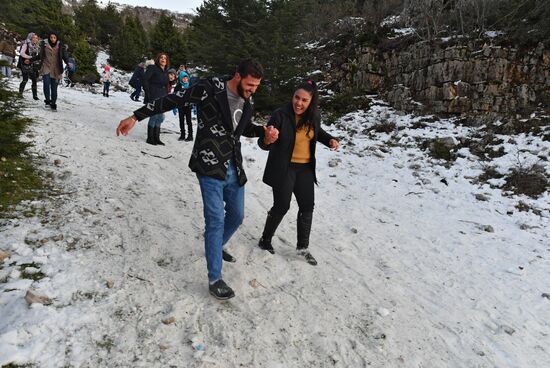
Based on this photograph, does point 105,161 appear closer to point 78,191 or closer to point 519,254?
point 78,191

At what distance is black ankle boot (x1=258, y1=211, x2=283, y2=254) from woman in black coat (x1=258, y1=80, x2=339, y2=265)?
13mm

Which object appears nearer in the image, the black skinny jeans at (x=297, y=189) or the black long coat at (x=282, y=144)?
the black long coat at (x=282, y=144)

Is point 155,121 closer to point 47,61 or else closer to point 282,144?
point 47,61

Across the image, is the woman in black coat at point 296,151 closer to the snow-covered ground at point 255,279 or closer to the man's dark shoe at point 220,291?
the snow-covered ground at point 255,279

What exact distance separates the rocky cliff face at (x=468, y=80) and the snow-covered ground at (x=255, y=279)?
262 inches

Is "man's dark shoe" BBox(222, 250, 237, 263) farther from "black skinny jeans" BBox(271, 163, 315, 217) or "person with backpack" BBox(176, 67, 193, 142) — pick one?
"person with backpack" BBox(176, 67, 193, 142)

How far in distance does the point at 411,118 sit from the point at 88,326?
1321 centimetres

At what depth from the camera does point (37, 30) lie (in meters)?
27.9

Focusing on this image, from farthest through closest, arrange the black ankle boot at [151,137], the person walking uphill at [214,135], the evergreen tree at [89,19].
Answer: the evergreen tree at [89,19], the black ankle boot at [151,137], the person walking uphill at [214,135]

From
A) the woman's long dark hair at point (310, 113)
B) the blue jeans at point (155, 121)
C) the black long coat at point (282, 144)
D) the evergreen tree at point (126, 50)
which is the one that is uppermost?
the evergreen tree at point (126, 50)

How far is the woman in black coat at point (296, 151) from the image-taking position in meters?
4.01

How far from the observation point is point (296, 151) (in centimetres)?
418

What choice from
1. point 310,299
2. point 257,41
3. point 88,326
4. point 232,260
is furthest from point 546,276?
point 257,41

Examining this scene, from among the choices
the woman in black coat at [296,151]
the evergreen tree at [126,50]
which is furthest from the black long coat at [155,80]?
the evergreen tree at [126,50]
